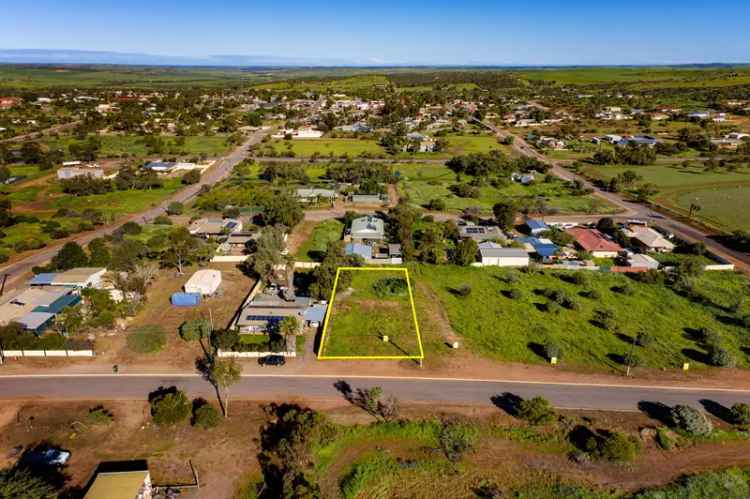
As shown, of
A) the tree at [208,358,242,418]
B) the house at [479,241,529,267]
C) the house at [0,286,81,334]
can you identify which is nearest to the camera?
the tree at [208,358,242,418]

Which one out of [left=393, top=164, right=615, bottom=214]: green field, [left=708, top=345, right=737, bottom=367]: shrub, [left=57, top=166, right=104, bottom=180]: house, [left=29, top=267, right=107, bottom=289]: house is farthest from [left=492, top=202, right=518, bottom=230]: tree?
[left=57, top=166, right=104, bottom=180]: house

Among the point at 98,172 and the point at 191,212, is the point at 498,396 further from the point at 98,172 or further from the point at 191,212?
the point at 98,172

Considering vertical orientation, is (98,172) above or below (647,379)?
above

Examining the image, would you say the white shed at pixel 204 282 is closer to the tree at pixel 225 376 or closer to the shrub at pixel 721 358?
the tree at pixel 225 376

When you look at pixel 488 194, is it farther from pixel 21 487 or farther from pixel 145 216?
pixel 21 487

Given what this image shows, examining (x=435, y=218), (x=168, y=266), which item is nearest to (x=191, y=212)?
(x=168, y=266)

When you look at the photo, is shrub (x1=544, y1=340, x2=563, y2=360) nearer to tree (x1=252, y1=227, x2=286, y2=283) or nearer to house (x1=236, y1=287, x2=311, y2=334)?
house (x1=236, y1=287, x2=311, y2=334)

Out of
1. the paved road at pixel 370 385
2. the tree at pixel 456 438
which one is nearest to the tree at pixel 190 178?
the paved road at pixel 370 385
